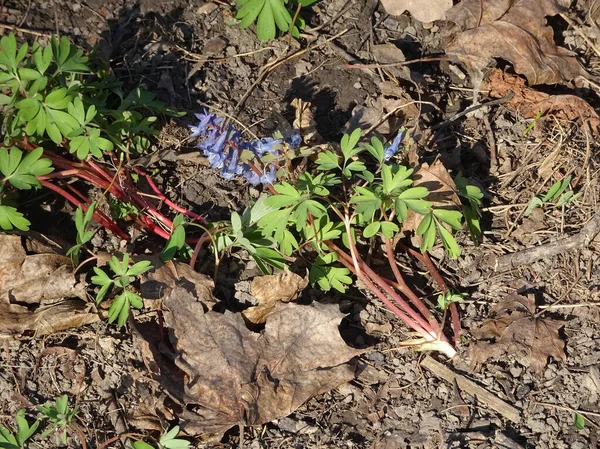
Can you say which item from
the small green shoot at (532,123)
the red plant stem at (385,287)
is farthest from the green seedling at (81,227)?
the small green shoot at (532,123)

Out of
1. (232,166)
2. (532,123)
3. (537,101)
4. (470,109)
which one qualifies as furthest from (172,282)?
(537,101)

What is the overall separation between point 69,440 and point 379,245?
1.71 meters

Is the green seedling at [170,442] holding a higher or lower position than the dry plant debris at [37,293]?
lower

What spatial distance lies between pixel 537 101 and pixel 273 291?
76.1 inches

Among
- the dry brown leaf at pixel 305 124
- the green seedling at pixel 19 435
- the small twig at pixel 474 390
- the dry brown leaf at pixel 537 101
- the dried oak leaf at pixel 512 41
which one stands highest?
the dried oak leaf at pixel 512 41

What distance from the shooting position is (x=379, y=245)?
356cm

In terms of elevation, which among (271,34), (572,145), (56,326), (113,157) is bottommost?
(56,326)

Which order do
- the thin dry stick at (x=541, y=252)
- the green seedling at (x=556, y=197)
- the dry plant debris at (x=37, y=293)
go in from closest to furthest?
the dry plant debris at (x=37, y=293) → the thin dry stick at (x=541, y=252) → the green seedling at (x=556, y=197)

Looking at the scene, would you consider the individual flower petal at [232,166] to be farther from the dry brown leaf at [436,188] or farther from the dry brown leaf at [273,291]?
the dry brown leaf at [436,188]

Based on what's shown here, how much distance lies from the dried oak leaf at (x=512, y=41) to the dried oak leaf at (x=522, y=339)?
1446mm

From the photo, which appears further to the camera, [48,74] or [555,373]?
[48,74]

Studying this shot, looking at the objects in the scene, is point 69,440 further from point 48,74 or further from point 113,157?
point 48,74

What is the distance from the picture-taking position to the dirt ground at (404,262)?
308 centimetres

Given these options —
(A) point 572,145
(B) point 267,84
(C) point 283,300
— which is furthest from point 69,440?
(A) point 572,145
